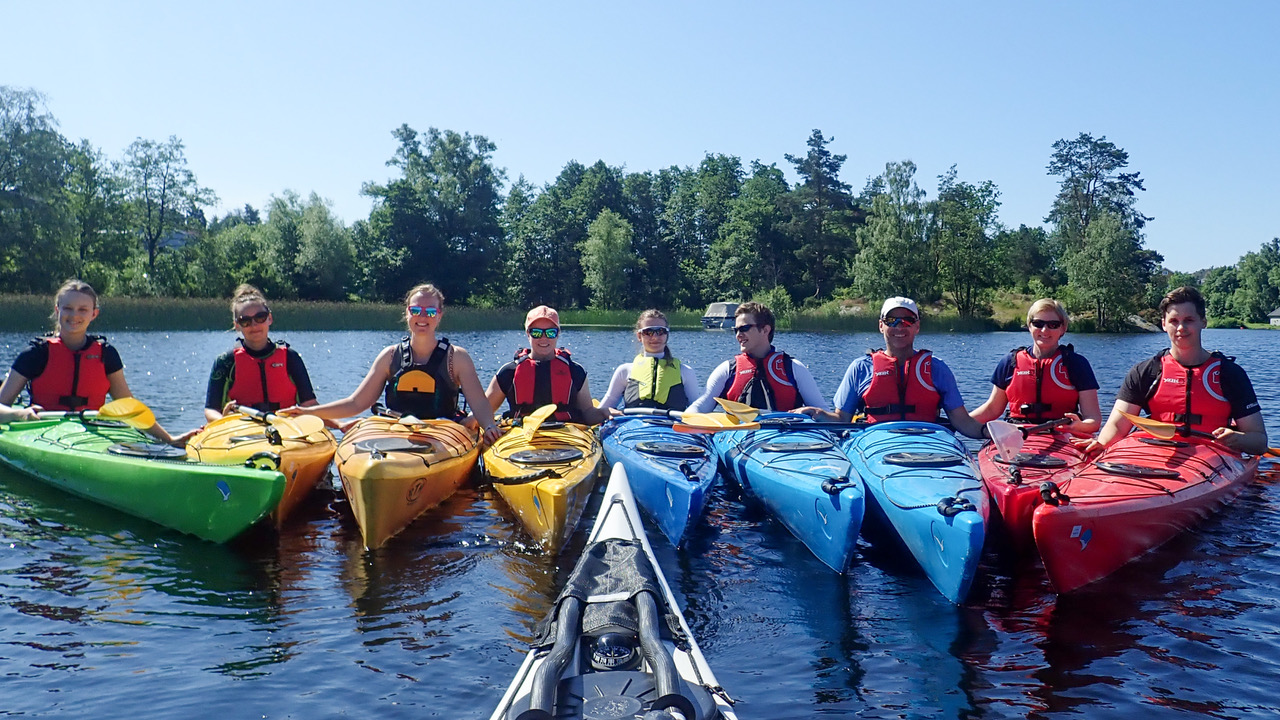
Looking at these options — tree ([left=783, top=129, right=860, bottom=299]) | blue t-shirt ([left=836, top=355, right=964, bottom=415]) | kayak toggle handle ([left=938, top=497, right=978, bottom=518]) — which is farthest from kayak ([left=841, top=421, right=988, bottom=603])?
tree ([left=783, top=129, right=860, bottom=299])

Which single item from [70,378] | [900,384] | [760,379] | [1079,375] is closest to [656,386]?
[760,379]

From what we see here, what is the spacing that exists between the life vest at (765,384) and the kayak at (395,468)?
83.1 inches

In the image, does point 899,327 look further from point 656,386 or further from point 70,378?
point 70,378

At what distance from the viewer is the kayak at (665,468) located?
5137 mm

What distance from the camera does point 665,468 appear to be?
541 cm

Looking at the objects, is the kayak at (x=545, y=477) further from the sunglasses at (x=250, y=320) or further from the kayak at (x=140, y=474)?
the sunglasses at (x=250, y=320)

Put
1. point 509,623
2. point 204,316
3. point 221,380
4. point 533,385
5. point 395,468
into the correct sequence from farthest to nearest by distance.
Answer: point 204,316 → point 533,385 → point 221,380 → point 395,468 → point 509,623

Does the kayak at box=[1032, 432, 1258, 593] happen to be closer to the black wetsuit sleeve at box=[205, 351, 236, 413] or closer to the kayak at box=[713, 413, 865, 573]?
the kayak at box=[713, 413, 865, 573]

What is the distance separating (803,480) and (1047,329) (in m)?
2.21

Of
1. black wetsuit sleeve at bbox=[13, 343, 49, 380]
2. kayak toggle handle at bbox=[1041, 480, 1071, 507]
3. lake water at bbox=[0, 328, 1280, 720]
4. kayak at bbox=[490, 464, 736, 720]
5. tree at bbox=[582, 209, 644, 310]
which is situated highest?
tree at bbox=[582, 209, 644, 310]

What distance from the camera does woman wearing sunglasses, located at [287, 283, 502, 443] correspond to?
20.0 feet

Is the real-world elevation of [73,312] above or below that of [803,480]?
above

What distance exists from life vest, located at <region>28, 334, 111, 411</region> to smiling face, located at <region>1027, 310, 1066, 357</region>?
6.78 m

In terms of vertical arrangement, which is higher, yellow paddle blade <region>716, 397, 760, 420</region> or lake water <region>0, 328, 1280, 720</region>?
yellow paddle blade <region>716, 397, 760, 420</region>
